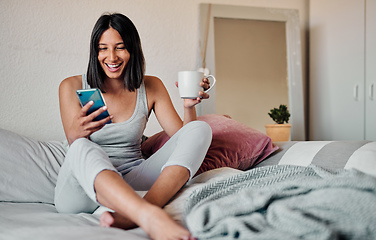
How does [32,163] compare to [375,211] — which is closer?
[375,211]

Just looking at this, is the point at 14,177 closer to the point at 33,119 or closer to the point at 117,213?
the point at 117,213

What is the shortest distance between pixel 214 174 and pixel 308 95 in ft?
6.53

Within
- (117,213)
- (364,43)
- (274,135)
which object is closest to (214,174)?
(117,213)

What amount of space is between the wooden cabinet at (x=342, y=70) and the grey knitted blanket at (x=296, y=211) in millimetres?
1870

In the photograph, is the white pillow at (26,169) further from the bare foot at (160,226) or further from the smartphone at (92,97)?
the bare foot at (160,226)

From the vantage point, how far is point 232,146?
66.3 inches

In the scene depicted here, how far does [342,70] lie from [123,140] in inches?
76.2

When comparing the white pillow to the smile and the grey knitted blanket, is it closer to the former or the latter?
the smile

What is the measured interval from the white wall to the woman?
33.9 inches

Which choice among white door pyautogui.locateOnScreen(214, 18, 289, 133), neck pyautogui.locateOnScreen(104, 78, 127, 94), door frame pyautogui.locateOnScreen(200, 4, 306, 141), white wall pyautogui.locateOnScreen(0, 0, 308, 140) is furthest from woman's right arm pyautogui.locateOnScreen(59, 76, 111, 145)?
door frame pyautogui.locateOnScreen(200, 4, 306, 141)

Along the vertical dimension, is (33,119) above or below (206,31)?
below

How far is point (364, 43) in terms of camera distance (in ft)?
8.41

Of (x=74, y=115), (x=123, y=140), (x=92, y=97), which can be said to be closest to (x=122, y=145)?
(x=123, y=140)

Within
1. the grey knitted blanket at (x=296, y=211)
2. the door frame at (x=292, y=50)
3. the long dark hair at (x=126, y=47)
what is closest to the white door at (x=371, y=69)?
the door frame at (x=292, y=50)
